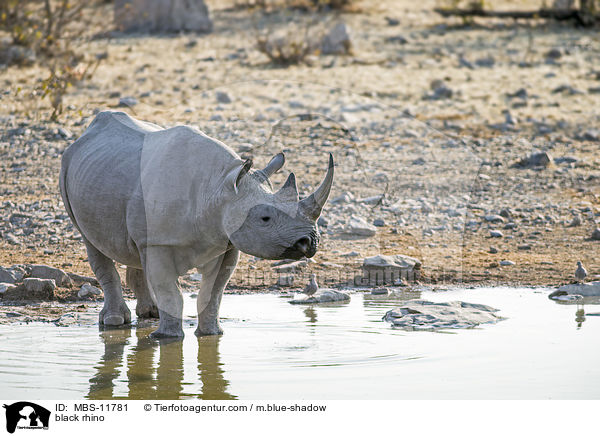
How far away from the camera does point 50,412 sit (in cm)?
557

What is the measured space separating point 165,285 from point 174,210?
58cm

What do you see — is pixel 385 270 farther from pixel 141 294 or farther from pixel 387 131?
pixel 387 131

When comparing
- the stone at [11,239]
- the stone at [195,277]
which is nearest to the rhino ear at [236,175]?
the stone at [195,277]

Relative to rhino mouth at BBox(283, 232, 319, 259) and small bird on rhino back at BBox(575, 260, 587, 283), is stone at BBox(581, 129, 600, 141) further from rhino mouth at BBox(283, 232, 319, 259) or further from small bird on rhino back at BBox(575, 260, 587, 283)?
rhino mouth at BBox(283, 232, 319, 259)

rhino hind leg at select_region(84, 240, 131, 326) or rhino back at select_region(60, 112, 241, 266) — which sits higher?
rhino back at select_region(60, 112, 241, 266)

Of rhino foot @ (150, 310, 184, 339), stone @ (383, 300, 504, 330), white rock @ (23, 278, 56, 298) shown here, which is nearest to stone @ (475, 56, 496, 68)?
stone @ (383, 300, 504, 330)

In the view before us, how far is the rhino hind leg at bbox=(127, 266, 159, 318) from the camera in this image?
820 centimetres

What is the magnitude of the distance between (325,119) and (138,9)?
275 inches

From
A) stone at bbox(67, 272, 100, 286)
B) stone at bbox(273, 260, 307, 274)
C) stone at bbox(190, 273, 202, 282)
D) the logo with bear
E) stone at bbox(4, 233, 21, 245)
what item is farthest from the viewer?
stone at bbox(4, 233, 21, 245)

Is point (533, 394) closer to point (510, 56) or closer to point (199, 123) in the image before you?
point (199, 123)

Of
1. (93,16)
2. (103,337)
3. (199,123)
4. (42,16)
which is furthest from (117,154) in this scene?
(93,16)

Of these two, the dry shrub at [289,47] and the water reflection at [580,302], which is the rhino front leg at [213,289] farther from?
the dry shrub at [289,47]

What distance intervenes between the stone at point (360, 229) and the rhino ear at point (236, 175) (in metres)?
4.32

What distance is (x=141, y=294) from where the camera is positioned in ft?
27.0
